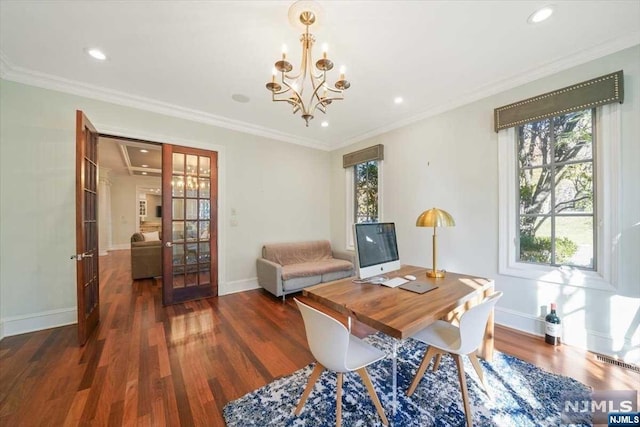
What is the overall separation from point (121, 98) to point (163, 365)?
3.24 m

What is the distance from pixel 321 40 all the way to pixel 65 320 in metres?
4.19

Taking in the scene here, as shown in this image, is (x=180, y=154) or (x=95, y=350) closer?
(x=95, y=350)

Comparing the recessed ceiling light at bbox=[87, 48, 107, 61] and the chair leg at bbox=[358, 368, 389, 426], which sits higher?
the recessed ceiling light at bbox=[87, 48, 107, 61]

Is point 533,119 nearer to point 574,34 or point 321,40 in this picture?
point 574,34

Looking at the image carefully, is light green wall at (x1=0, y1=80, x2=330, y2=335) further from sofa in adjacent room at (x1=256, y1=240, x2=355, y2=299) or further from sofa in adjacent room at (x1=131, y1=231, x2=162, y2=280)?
sofa in adjacent room at (x1=256, y1=240, x2=355, y2=299)

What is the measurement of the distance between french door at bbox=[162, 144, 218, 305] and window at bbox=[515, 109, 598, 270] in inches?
165

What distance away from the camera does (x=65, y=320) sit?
9.16 ft

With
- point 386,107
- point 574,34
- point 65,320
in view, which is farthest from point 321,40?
point 65,320

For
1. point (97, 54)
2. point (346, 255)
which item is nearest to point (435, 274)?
point (346, 255)

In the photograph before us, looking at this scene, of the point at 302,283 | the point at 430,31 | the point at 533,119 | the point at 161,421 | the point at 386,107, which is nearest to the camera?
the point at 161,421

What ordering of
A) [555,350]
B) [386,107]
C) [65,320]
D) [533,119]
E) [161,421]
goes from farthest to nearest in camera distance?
[386,107] → [65,320] → [533,119] → [555,350] → [161,421]

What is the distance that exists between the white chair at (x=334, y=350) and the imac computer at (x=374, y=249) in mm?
558

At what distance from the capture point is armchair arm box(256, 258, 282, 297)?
3.58 m

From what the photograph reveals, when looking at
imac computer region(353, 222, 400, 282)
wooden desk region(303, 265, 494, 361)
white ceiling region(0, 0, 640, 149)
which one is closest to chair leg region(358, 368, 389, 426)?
wooden desk region(303, 265, 494, 361)
